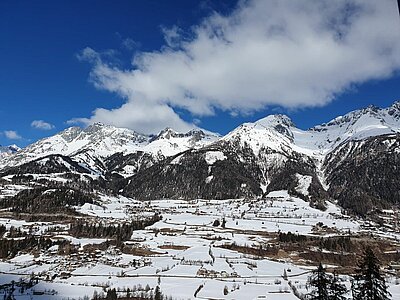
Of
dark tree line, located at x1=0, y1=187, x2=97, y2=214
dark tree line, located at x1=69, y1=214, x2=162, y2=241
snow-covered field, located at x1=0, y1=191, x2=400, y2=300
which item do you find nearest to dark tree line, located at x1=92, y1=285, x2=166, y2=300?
snow-covered field, located at x1=0, y1=191, x2=400, y2=300

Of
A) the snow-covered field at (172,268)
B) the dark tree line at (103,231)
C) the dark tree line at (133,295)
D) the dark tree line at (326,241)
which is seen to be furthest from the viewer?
the dark tree line at (103,231)

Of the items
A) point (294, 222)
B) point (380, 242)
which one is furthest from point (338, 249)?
point (294, 222)

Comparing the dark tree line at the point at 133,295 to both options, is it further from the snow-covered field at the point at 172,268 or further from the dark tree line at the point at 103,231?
the dark tree line at the point at 103,231

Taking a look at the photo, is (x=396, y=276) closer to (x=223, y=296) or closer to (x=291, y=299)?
(x=291, y=299)

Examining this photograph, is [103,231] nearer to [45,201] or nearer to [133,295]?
[133,295]

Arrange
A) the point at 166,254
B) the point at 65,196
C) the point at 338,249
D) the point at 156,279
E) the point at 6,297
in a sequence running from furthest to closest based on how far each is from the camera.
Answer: the point at 65,196 → the point at 338,249 → the point at 166,254 → the point at 156,279 → the point at 6,297

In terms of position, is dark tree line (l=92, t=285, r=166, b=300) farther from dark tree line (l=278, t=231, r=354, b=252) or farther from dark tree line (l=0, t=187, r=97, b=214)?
dark tree line (l=0, t=187, r=97, b=214)

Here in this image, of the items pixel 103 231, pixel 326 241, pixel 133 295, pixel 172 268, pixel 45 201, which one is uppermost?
pixel 45 201

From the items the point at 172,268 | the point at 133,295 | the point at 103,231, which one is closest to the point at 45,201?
the point at 103,231

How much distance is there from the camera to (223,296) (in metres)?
52.4

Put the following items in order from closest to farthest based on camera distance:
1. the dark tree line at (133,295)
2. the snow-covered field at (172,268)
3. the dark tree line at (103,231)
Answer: the dark tree line at (133,295)
the snow-covered field at (172,268)
the dark tree line at (103,231)

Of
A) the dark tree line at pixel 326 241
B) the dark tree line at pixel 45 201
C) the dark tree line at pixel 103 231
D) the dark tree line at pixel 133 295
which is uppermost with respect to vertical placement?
the dark tree line at pixel 45 201

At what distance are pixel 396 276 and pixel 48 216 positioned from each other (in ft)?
391

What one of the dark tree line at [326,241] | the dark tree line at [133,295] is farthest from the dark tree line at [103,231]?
the dark tree line at [133,295]
